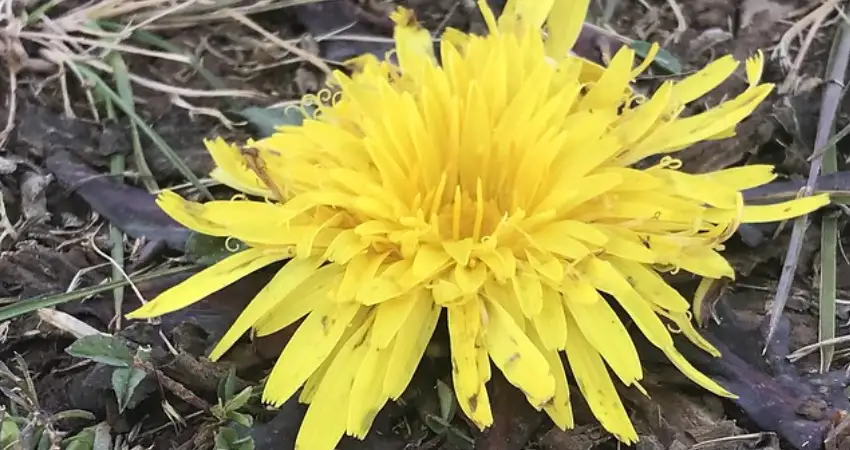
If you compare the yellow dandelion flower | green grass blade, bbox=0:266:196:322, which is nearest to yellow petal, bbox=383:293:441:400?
the yellow dandelion flower

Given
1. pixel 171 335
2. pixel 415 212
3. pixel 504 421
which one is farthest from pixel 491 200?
pixel 171 335

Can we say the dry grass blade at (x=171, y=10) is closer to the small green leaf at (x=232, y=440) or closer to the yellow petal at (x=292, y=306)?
the yellow petal at (x=292, y=306)

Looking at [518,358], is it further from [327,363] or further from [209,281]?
[209,281]

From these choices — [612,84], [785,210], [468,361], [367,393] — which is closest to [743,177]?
[785,210]

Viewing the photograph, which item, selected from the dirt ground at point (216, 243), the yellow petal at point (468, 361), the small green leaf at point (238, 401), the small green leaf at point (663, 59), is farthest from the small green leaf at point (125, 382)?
the small green leaf at point (663, 59)

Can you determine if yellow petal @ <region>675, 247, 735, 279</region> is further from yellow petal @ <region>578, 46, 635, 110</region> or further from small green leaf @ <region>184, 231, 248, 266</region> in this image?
small green leaf @ <region>184, 231, 248, 266</region>
